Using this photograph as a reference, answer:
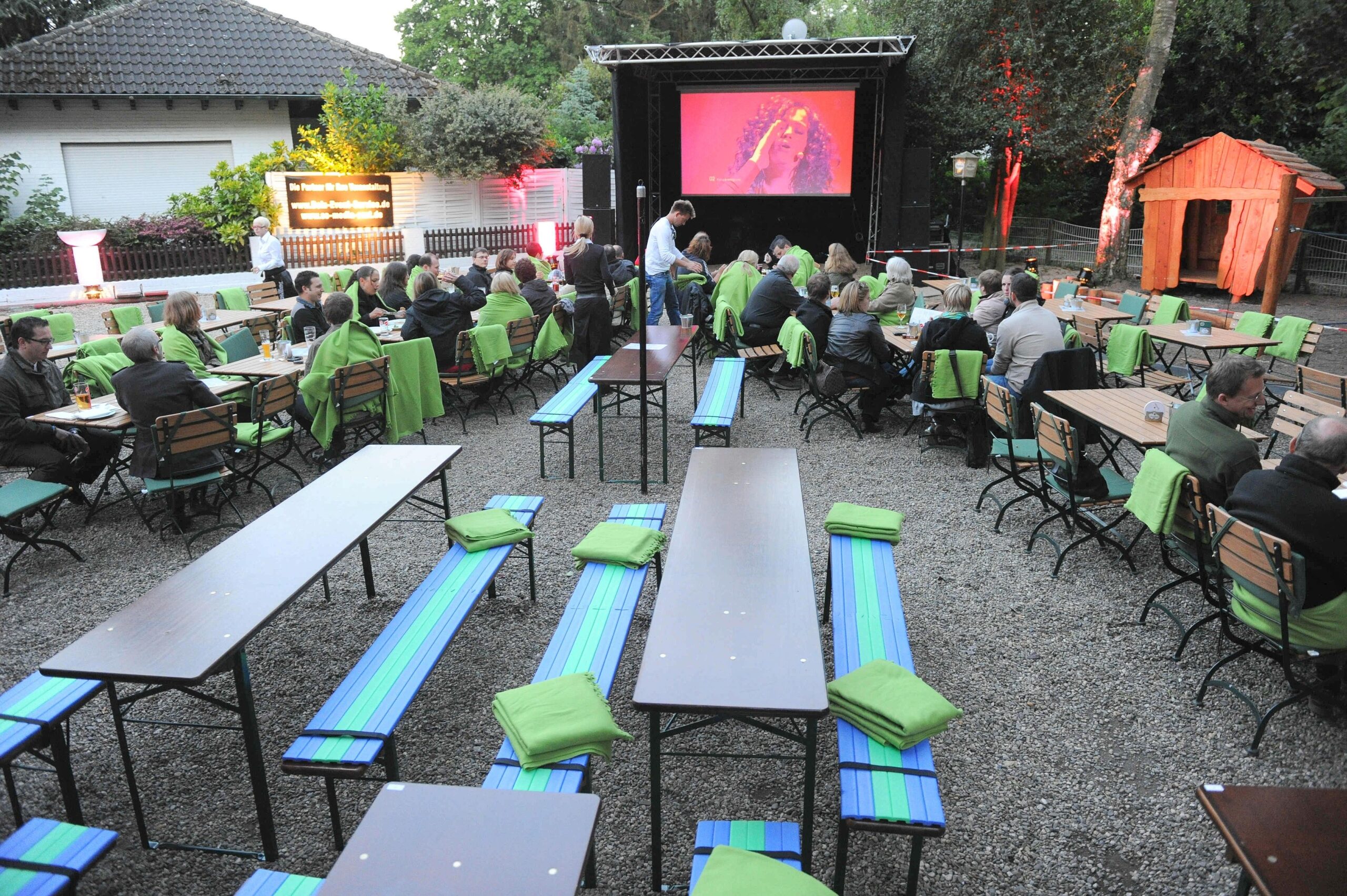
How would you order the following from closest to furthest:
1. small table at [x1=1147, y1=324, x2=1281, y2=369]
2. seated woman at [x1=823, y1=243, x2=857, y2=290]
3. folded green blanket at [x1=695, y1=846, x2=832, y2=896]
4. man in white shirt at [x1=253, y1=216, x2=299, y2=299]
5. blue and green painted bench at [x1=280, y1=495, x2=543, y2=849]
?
folded green blanket at [x1=695, y1=846, x2=832, y2=896] → blue and green painted bench at [x1=280, y1=495, x2=543, y2=849] → small table at [x1=1147, y1=324, x2=1281, y2=369] → seated woman at [x1=823, y1=243, x2=857, y2=290] → man in white shirt at [x1=253, y1=216, x2=299, y2=299]

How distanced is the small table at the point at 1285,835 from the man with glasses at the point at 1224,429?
2.00m

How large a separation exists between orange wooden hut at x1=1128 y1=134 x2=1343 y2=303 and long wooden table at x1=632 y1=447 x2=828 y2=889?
10066 millimetres

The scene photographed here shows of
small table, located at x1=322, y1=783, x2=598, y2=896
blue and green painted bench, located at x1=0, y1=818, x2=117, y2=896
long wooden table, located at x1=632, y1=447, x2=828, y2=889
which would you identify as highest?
long wooden table, located at x1=632, y1=447, x2=828, y2=889

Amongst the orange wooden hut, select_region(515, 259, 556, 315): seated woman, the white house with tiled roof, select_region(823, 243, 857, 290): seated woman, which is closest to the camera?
select_region(515, 259, 556, 315): seated woman

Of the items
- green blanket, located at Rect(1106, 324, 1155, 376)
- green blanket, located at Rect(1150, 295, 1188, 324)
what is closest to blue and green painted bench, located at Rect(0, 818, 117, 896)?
green blanket, located at Rect(1106, 324, 1155, 376)

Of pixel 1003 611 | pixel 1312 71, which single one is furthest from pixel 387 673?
pixel 1312 71

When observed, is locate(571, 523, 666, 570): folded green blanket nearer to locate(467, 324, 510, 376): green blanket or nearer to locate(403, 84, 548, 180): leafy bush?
locate(467, 324, 510, 376): green blanket

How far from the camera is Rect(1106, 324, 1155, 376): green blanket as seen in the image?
6918 millimetres

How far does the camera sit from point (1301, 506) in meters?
3.21

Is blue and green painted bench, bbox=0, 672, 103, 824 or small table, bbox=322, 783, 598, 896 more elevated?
small table, bbox=322, 783, 598, 896

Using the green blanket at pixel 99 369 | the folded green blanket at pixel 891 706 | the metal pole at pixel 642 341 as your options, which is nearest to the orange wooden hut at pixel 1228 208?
the metal pole at pixel 642 341

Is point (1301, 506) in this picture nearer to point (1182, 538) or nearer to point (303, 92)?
point (1182, 538)

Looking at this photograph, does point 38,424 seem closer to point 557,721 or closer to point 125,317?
point 125,317

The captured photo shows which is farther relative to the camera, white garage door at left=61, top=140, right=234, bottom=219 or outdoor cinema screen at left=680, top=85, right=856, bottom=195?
Answer: white garage door at left=61, top=140, right=234, bottom=219
